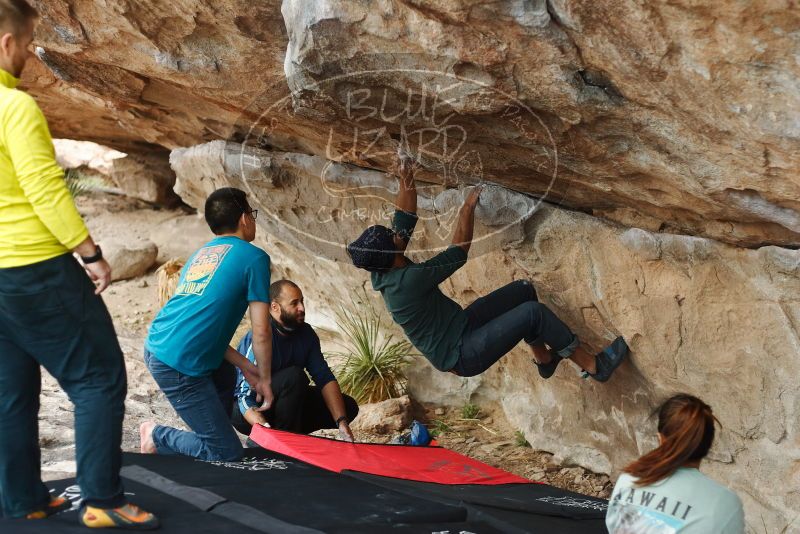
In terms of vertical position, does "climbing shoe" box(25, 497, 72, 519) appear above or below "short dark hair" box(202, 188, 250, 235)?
below

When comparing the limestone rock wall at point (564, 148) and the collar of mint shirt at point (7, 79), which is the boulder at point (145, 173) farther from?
the collar of mint shirt at point (7, 79)

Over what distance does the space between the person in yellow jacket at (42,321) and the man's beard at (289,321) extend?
183 cm

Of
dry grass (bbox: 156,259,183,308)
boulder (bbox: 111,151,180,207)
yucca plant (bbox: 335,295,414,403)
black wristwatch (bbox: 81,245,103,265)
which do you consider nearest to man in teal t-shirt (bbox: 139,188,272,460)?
black wristwatch (bbox: 81,245,103,265)

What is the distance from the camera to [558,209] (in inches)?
173

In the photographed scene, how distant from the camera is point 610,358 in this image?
14.6 ft

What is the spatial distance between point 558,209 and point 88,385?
2.44 metres

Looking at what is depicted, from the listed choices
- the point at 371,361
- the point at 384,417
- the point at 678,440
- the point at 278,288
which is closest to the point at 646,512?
the point at 678,440

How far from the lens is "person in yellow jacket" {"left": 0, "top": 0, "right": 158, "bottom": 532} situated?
2553mm

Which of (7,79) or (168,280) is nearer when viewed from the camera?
(7,79)

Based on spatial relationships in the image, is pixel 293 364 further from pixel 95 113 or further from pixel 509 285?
pixel 95 113

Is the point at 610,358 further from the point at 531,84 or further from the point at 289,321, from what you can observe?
the point at 531,84

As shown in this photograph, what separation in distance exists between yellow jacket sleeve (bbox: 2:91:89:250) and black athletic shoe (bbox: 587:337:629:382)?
106 inches

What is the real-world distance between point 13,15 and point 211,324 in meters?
1.52

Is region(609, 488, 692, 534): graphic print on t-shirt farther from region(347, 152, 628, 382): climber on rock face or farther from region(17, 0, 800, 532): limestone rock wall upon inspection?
region(347, 152, 628, 382): climber on rock face
